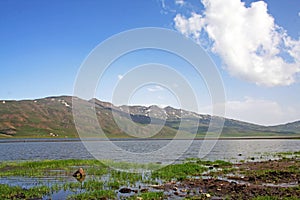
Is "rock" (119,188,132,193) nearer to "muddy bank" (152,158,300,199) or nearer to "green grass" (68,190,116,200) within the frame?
"green grass" (68,190,116,200)

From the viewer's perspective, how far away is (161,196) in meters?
26.5

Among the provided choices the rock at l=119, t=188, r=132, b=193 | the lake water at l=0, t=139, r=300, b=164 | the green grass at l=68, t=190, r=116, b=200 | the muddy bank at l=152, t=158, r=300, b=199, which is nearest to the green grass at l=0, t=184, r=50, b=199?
the green grass at l=68, t=190, r=116, b=200

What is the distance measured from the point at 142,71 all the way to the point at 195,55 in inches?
438

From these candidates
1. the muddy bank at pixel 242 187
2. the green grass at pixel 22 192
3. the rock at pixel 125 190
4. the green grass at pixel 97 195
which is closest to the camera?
the muddy bank at pixel 242 187

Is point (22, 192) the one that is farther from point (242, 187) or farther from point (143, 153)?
point (143, 153)

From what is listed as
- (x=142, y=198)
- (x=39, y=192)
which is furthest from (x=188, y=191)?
(x=39, y=192)

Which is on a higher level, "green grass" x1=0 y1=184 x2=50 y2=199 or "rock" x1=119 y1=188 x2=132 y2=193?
"rock" x1=119 y1=188 x2=132 y2=193

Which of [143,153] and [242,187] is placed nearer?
[242,187]

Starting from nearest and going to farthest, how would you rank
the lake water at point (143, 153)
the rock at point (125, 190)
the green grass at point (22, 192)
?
the green grass at point (22, 192), the rock at point (125, 190), the lake water at point (143, 153)

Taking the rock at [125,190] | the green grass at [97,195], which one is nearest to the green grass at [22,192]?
the green grass at [97,195]

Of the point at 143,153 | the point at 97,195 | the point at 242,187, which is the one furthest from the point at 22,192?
the point at 143,153

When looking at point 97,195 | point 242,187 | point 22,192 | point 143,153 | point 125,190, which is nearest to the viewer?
point 97,195

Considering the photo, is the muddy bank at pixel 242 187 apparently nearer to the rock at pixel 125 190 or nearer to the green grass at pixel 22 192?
the rock at pixel 125 190

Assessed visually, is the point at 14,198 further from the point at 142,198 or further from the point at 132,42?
the point at 132,42
